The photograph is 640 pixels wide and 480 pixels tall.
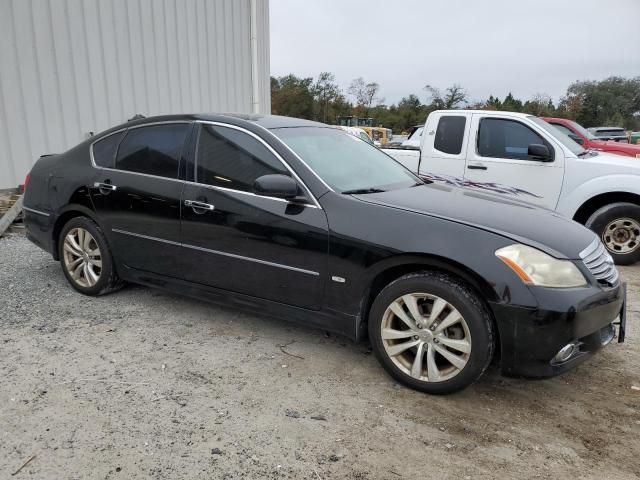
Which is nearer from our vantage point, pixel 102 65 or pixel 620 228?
pixel 620 228

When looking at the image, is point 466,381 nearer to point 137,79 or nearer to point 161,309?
point 161,309

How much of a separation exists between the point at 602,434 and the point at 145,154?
3.64m

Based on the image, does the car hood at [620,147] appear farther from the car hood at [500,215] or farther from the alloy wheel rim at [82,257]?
the alloy wheel rim at [82,257]

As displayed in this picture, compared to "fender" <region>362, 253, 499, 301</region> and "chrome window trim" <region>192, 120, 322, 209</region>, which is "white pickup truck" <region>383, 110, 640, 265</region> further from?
"fender" <region>362, 253, 499, 301</region>

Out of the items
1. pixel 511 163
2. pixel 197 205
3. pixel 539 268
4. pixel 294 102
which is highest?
pixel 294 102

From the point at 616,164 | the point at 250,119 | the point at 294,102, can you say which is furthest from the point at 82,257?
the point at 294,102

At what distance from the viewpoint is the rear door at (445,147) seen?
263 inches

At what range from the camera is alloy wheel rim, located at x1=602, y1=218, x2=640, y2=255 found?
5961 millimetres

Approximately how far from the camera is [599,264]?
9.81 ft

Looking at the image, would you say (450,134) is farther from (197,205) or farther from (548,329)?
(548,329)

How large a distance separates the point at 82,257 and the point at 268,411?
8.41 ft

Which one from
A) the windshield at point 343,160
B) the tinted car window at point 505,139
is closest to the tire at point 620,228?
the tinted car window at point 505,139

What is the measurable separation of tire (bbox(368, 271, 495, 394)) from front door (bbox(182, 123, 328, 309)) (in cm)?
48

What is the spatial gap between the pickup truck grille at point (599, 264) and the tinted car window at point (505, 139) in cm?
346
